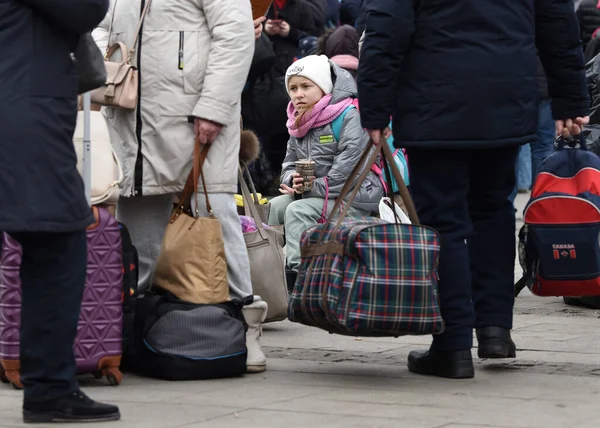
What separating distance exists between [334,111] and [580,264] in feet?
6.53

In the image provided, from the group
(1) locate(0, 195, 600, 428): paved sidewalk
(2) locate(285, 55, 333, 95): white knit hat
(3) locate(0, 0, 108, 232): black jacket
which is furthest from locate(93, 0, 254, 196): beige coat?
(2) locate(285, 55, 333, 95): white knit hat

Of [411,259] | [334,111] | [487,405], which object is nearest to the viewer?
[487,405]

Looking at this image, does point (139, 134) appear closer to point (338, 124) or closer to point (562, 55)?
point (562, 55)

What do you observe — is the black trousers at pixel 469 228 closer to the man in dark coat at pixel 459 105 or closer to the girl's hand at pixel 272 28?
the man in dark coat at pixel 459 105

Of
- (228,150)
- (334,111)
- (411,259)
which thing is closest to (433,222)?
(411,259)

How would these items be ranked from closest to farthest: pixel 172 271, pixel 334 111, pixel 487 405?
pixel 487 405 → pixel 172 271 → pixel 334 111

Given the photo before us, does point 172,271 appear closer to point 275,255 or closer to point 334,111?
point 275,255

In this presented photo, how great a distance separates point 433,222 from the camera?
596 cm

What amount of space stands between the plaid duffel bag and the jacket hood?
280cm

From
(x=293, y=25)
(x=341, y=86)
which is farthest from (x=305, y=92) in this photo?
(x=293, y=25)

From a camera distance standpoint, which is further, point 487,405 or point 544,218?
point 544,218

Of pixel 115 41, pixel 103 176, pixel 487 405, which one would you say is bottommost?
pixel 487 405

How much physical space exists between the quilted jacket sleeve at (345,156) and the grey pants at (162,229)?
75.4 inches

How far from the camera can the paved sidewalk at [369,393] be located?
4.99 m
